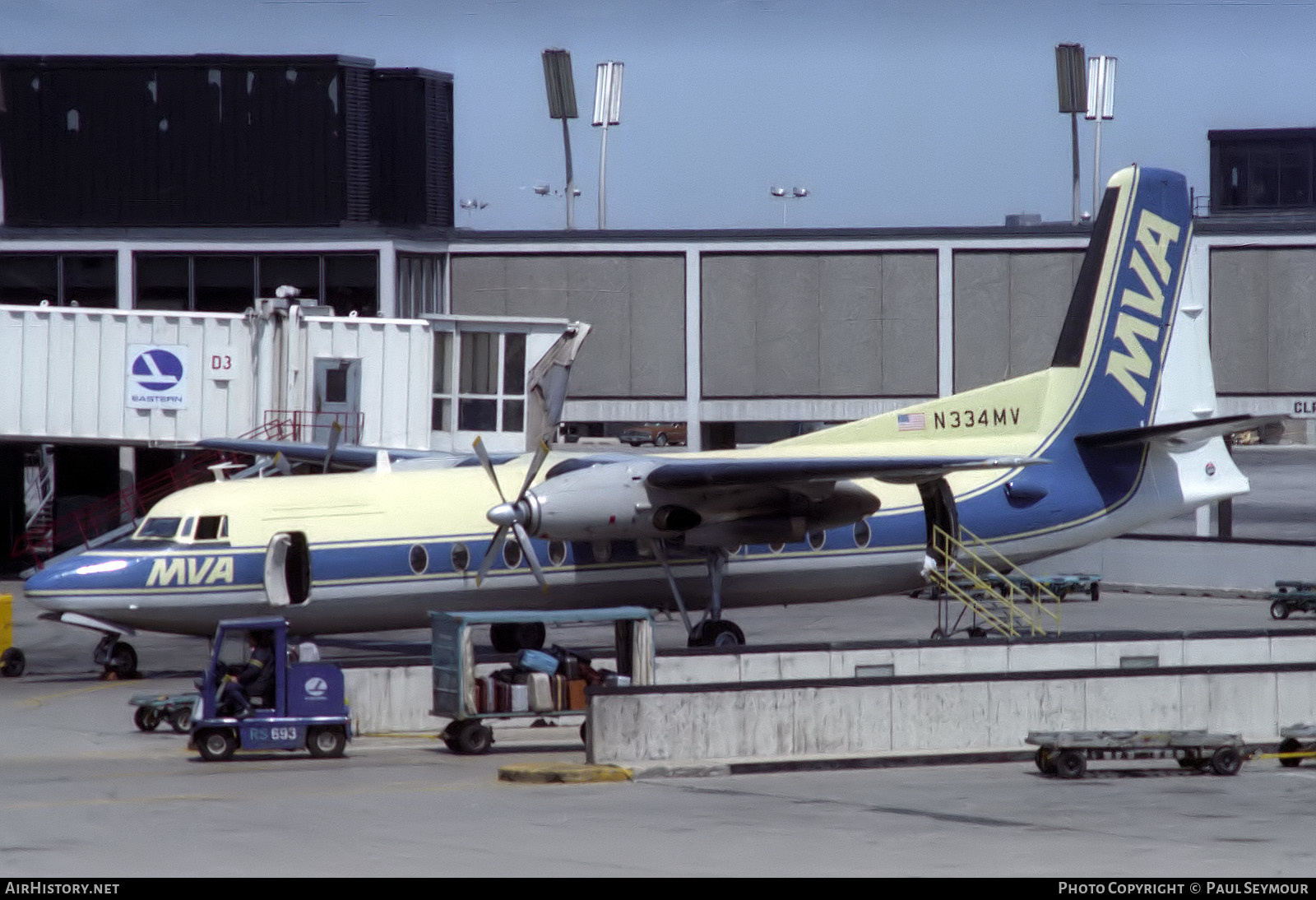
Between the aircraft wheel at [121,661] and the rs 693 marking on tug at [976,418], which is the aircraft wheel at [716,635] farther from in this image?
the aircraft wheel at [121,661]

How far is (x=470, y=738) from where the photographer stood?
21.6 meters

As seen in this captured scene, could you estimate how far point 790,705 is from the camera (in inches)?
806

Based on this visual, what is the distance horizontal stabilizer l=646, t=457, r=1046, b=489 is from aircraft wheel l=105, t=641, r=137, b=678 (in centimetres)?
923

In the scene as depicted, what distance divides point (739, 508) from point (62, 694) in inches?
441

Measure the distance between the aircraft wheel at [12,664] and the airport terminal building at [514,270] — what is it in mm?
18079

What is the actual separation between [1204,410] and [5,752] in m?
22.6

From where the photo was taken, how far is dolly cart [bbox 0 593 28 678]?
94.0 ft

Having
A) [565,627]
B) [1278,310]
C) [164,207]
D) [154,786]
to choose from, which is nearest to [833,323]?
[1278,310]

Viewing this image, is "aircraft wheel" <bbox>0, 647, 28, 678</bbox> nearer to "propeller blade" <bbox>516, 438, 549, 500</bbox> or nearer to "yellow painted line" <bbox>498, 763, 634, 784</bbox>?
"propeller blade" <bbox>516, 438, 549, 500</bbox>

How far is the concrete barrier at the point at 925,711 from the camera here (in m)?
19.9

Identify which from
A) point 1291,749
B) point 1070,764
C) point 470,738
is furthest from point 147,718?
point 1291,749

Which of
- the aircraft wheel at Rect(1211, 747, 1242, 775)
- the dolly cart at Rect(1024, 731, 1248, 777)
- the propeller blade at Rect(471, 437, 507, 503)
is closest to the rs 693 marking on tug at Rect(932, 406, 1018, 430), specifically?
the propeller blade at Rect(471, 437, 507, 503)

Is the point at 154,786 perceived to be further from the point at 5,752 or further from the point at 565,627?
the point at 565,627

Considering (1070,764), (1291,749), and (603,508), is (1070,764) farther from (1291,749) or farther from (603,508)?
(603,508)
